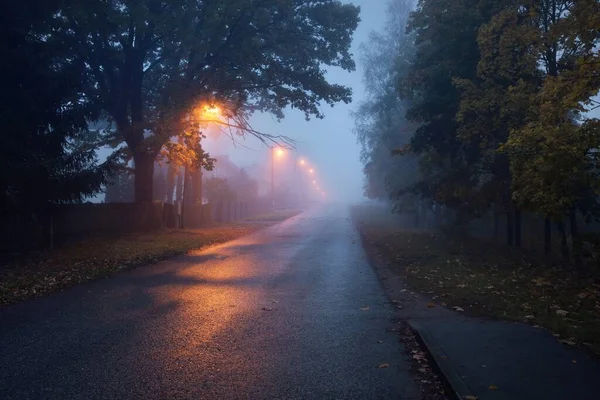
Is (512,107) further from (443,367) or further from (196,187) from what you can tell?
(196,187)

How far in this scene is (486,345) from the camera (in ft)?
19.4

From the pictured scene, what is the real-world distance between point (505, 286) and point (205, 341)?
6.38 meters

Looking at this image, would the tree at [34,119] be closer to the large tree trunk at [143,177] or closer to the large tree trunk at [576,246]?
the large tree trunk at [143,177]

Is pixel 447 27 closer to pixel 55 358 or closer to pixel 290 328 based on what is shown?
pixel 290 328

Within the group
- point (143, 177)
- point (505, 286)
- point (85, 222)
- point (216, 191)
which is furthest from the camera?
point (216, 191)

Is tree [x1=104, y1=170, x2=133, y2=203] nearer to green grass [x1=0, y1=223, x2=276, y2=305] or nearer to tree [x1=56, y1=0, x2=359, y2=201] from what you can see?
tree [x1=56, y1=0, x2=359, y2=201]

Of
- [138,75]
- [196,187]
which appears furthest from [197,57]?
[196,187]

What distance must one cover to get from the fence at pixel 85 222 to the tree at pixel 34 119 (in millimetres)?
665

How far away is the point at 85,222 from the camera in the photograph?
59.2 feet

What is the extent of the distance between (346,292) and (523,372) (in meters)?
5.13

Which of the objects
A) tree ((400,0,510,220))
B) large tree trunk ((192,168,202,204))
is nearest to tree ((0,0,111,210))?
tree ((400,0,510,220))

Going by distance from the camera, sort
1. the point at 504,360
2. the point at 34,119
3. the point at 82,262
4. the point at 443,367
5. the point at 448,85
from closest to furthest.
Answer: the point at 443,367
the point at 504,360
the point at 82,262
the point at 34,119
the point at 448,85

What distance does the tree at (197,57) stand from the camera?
18.9m

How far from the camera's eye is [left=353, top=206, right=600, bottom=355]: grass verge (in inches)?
279
